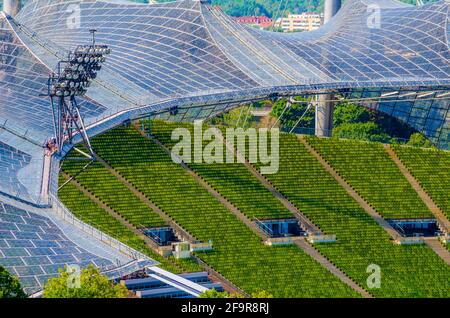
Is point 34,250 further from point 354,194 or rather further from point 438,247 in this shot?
point 354,194

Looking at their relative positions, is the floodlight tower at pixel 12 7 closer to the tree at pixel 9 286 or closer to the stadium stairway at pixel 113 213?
the stadium stairway at pixel 113 213

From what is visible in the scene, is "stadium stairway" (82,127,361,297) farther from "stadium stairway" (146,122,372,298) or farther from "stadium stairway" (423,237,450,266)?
"stadium stairway" (423,237,450,266)

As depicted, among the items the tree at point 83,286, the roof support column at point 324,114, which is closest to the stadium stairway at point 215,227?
the roof support column at point 324,114

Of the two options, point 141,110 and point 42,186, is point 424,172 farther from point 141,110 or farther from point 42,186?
point 42,186

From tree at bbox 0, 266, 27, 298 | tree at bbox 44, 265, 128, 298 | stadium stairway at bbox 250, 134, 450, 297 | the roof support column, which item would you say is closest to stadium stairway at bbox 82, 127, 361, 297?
stadium stairway at bbox 250, 134, 450, 297

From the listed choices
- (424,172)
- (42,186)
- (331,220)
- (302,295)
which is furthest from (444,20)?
(42,186)
